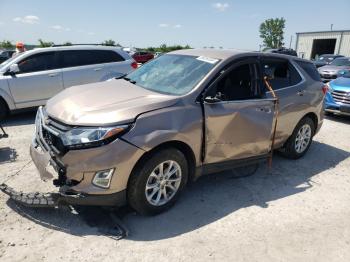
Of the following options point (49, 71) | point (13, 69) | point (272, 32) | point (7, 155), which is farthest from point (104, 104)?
point (272, 32)

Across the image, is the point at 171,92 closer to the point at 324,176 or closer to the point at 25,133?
the point at 324,176

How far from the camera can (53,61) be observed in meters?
7.98

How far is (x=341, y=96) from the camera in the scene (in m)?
8.78

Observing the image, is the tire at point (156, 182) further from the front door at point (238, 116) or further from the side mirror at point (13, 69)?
the side mirror at point (13, 69)

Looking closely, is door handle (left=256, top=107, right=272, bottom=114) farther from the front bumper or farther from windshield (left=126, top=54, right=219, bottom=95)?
the front bumper

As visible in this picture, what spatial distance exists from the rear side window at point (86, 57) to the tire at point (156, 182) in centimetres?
555

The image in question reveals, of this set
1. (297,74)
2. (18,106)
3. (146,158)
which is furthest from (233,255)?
(18,106)

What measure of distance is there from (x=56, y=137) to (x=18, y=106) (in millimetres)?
5019

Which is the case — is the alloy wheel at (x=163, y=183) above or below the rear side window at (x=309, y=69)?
below

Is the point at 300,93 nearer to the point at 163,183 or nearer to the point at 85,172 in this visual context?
the point at 163,183

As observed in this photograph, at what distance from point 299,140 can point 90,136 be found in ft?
12.7

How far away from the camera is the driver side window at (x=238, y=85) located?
13.3 ft

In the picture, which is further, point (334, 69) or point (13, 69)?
point (334, 69)

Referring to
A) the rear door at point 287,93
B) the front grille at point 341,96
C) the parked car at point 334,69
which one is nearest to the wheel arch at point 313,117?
the rear door at point 287,93
